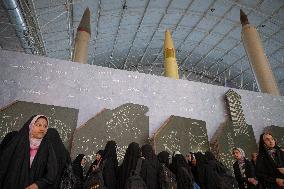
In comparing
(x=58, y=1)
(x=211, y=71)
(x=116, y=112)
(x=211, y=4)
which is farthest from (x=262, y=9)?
(x=116, y=112)

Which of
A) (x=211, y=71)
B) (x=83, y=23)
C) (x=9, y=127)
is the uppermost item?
(x=211, y=71)

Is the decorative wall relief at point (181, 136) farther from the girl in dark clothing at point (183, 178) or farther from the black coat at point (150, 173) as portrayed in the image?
the black coat at point (150, 173)

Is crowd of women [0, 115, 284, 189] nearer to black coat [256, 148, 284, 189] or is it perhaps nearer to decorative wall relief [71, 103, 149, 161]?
black coat [256, 148, 284, 189]

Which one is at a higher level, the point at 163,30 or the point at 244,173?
the point at 163,30

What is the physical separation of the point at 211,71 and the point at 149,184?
15.6 meters

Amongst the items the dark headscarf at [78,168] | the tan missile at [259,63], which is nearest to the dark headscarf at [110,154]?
the dark headscarf at [78,168]

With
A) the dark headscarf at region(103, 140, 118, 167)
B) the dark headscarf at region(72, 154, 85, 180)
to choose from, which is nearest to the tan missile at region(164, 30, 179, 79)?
the dark headscarf at region(72, 154, 85, 180)

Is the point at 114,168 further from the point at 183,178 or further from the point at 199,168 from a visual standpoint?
the point at 199,168

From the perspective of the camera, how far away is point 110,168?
106 inches

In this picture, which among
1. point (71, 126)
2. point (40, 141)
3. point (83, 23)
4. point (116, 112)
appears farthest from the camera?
point (83, 23)

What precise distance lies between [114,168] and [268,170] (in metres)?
1.62

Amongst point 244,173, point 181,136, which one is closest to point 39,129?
point 244,173

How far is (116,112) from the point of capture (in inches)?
175

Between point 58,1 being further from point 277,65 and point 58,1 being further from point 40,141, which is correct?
point 277,65
